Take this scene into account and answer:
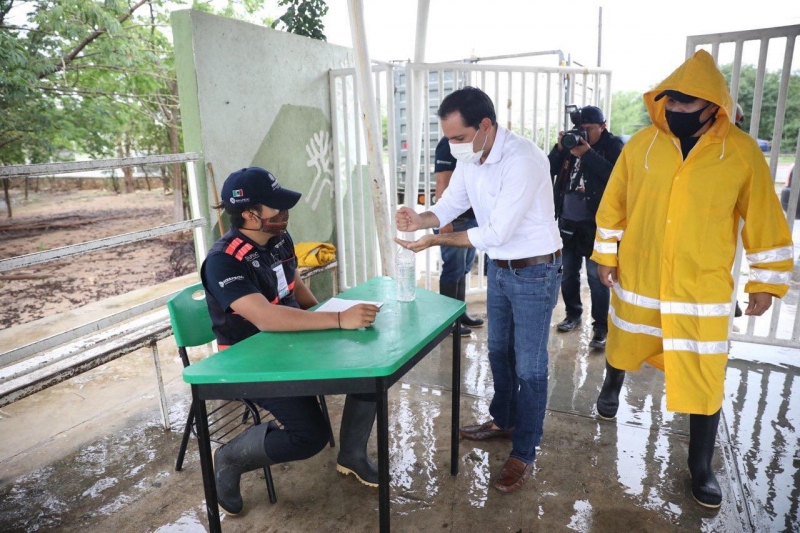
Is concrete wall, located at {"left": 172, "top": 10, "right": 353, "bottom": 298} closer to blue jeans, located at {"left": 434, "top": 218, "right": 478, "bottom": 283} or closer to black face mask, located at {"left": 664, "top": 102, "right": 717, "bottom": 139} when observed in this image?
blue jeans, located at {"left": 434, "top": 218, "right": 478, "bottom": 283}

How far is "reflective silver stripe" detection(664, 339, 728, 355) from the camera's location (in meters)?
2.35

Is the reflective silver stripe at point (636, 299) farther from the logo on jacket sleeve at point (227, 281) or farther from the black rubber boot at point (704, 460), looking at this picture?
the logo on jacket sleeve at point (227, 281)

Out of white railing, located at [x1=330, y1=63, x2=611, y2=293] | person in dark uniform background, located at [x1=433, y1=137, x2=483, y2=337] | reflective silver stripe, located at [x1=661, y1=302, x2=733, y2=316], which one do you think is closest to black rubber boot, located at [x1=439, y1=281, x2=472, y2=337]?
person in dark uniform background, located at [x1=433, y1=137, x2=483, y2=337]

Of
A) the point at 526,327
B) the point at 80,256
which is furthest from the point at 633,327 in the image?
the point at 80,256

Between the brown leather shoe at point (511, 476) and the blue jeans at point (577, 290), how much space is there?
1.79 m

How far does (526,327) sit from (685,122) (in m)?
1.12

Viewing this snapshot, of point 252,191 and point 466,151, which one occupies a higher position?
point 466,151

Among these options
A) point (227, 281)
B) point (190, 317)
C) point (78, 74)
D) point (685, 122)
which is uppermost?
point (78, 74)

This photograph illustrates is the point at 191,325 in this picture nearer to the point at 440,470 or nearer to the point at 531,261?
the point at 440,470

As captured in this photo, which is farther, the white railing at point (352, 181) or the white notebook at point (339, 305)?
the white railing at point (352, 181)

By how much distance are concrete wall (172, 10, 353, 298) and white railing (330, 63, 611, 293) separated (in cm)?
17

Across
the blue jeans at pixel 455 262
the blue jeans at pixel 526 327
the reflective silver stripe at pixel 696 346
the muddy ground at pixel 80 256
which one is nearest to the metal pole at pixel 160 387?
the blue jeans at pixel 526 327

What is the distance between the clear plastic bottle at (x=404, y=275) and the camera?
8.24 ft

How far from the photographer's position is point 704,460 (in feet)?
8.16
